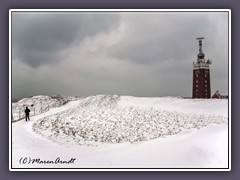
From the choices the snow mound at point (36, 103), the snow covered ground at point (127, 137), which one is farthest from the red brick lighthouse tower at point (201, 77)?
the snow mound at point (36, 103)

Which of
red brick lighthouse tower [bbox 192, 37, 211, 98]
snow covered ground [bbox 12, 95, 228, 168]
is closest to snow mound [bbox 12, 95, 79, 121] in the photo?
snow covered ground [bbox 12, 95, 228, 168]

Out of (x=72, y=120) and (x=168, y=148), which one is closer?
(x=168, y=148)

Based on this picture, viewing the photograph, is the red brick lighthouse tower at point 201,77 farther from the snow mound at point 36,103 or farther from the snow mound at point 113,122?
the snow mound at point 36,103

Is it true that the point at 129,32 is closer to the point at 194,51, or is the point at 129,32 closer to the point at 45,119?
the point at 194,51

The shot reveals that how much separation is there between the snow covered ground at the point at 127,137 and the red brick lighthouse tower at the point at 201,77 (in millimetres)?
156

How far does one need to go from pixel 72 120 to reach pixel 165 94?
187cm

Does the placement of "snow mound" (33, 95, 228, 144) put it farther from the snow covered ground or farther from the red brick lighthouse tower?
the red brick lighthouse tower

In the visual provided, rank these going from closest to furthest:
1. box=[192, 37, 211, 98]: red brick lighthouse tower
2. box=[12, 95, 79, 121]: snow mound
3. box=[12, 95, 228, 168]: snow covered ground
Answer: box=[12, 95, 228, 168]: snow covered ground < box=[192, 37, 211, 98]: red brick lighthouse tower < box=[12, 95, 79, 121]: snow mound

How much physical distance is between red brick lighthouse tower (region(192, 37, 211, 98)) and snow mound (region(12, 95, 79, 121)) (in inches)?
93.6

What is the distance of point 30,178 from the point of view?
5922 mm

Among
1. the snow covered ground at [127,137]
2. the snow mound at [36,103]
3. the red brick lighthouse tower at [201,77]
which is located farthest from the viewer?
the snow mound at [36,103]

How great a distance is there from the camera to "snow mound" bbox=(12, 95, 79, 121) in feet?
20.4

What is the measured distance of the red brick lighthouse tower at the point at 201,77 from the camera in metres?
6.09
